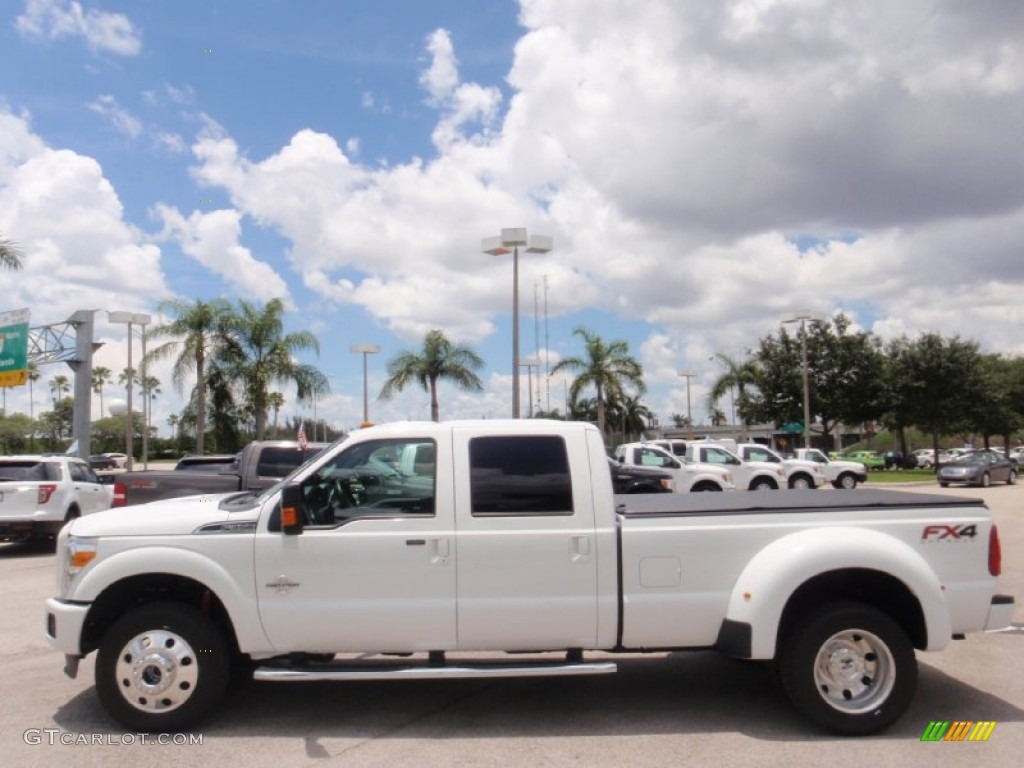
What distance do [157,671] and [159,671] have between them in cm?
1

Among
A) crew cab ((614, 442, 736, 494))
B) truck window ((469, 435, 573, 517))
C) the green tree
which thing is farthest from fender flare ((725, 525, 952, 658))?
the green tree

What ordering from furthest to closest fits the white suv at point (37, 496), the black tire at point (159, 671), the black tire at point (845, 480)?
the black tire at point (845, 480), the white suv at point (37, 496), the black tire at point (159, 671)

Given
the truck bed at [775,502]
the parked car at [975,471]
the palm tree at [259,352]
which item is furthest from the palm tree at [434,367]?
the truck bed at [775,502]

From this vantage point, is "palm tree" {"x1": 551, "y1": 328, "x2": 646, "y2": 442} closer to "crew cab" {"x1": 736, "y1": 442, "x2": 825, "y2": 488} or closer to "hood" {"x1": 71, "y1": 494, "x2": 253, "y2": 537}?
"crew cab" {"x1": 736, "y1": 442, "x2": 825, "y2": 488}

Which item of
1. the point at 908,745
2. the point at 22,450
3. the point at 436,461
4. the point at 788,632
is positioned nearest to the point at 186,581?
the point at 436,461

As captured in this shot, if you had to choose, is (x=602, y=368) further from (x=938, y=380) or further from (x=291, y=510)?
(x=291, y=510)

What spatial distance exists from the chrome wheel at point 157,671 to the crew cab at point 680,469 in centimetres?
1856

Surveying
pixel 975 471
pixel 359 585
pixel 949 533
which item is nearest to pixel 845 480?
pixel 975 471

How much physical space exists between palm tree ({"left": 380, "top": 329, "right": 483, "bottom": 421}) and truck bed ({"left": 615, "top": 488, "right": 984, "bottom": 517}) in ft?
98.1

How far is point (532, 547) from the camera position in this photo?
17.7 feet

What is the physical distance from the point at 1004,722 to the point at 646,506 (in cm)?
258

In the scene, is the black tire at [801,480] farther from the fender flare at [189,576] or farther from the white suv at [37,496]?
the fender flare at [189,576]

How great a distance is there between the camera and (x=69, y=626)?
5367 millimetres

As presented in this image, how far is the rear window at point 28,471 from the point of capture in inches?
592
